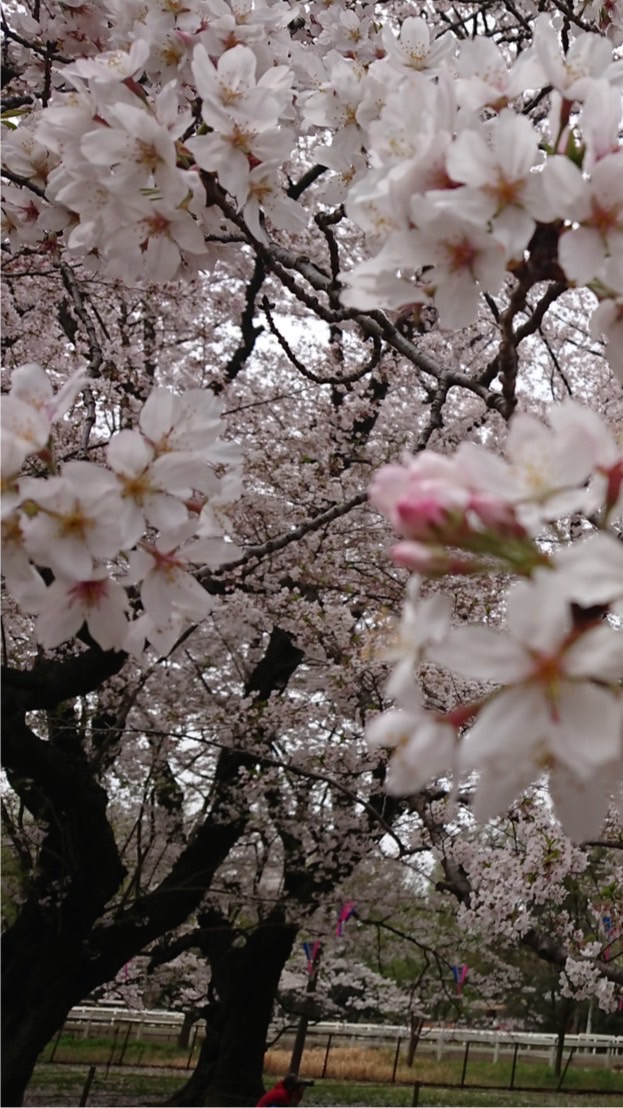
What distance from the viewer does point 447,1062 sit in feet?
59.0

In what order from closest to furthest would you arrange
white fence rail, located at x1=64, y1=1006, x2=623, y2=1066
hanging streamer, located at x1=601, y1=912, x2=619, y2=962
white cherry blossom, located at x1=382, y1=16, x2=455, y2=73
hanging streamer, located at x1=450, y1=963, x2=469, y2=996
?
white cherry blossom, located at x1=382, y1=16, x2=455, y2=73 → hanging streamer, located at x1=601, y1=912, x2=619, y2=962 → hanging streamer, located at x1=450, y1=963, x2=469, y2=996 → white fence rail, located at x1=64, y1=1006, x2=623, y2=1066

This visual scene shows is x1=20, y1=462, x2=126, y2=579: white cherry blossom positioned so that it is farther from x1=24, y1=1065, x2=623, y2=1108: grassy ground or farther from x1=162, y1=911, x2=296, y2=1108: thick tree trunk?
x1=24, y1=1065, x2=623, y2=1108: grassy ground

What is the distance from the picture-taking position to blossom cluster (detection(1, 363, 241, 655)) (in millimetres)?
946

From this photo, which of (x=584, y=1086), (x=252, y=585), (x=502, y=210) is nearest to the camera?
(x=502, y=210)

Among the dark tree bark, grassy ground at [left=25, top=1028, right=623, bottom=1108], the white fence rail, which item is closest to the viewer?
the dark tree bark

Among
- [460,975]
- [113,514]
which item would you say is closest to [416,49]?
[113,514]

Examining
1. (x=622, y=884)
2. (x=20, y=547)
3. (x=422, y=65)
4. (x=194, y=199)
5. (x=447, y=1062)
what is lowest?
(x=447, y=1062)

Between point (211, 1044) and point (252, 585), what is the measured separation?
507cm

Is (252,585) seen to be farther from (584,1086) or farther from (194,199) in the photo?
(584,1086)

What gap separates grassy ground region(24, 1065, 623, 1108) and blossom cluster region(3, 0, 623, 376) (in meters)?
9.71

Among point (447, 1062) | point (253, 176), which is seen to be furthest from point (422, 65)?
point (447, 1062)

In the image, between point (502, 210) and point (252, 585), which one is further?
point (252, 585)

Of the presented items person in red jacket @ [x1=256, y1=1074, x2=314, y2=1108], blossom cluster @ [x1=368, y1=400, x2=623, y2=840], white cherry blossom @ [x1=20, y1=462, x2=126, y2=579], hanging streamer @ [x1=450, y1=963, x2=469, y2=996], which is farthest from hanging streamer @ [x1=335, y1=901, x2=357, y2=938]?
blossom cluster @ [x1=368, y1=400, x2=623, y2=840]

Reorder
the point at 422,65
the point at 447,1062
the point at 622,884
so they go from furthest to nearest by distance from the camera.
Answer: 1. the point at 447,1062
2. the point at 622,884
3. the point at 422,65
